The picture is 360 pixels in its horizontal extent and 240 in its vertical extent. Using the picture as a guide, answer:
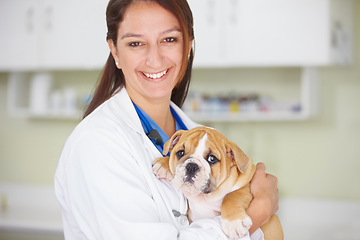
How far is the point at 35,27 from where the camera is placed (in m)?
3.04

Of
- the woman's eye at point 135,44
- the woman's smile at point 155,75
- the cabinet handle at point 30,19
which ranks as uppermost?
the cabinet handle at point 30,19

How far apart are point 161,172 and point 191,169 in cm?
10

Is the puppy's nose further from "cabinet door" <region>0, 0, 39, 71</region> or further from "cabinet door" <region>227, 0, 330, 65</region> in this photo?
"cabinet door" <region>0, 0, 39, 71</region>

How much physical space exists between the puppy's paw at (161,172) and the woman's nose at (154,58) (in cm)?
27

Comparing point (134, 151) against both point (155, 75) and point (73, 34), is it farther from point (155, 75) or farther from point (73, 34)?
point (73, 34)

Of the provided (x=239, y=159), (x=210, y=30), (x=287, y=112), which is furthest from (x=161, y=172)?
(x=287, y=112)

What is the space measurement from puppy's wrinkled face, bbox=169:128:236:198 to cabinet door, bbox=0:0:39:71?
232 centimetres

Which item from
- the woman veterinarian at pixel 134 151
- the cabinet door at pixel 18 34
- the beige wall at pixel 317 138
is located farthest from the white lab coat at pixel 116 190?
the cabinet door at pixel 18 34

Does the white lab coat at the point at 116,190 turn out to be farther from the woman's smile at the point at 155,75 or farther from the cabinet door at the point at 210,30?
the cabinet door at the point at 210,30

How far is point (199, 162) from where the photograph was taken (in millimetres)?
979

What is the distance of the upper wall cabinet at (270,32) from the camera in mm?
2568

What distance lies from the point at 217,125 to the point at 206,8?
88 cm

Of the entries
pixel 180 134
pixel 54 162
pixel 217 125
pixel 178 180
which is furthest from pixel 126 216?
pixel 54 162

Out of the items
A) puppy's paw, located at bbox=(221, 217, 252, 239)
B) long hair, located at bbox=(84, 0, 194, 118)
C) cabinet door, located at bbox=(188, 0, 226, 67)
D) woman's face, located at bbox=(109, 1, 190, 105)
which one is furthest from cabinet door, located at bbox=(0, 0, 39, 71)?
puppy's paw, located at bbox=(221, 217, 252, 239)
